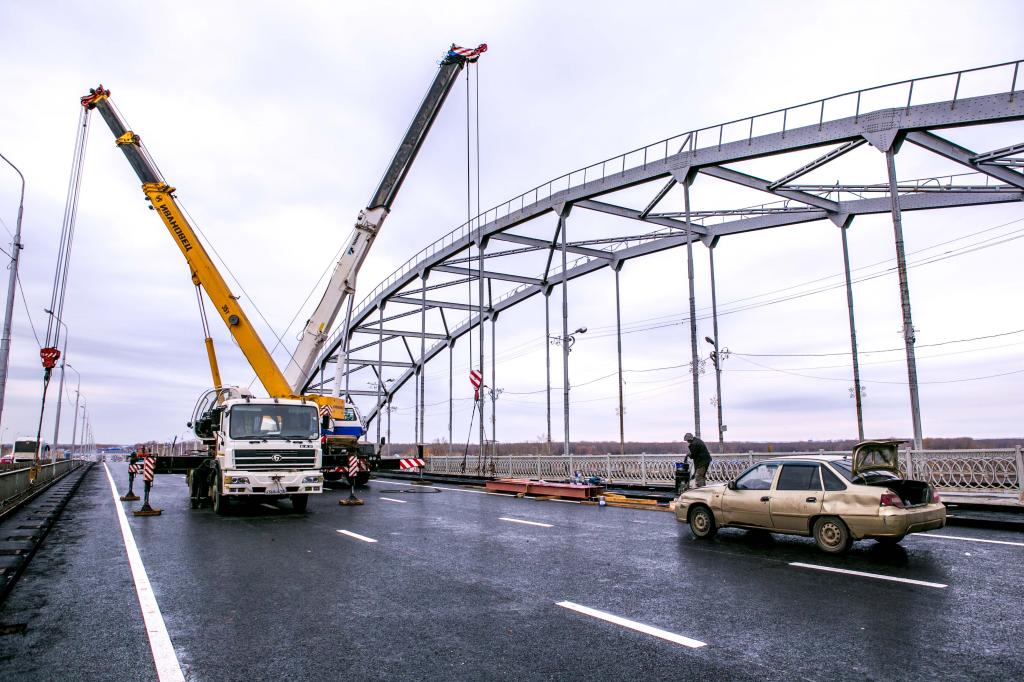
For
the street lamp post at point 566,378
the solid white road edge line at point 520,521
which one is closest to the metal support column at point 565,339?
the street lamp post at point 566,378

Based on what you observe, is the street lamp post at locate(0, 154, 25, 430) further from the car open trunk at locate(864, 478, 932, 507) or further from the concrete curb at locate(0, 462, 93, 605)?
the car open trunk at locate(864, 478, 932, 507)

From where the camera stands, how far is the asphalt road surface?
15.4 feet

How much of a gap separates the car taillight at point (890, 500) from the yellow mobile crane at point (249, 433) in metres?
11.6

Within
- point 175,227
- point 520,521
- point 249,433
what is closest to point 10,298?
point 175,227

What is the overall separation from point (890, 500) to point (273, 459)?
1226 centimetres

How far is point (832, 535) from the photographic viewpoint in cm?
923

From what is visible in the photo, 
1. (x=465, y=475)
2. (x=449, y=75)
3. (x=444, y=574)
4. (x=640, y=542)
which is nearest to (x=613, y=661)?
(x=444, y=574)

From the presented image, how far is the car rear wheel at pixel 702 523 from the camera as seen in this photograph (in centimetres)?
1090

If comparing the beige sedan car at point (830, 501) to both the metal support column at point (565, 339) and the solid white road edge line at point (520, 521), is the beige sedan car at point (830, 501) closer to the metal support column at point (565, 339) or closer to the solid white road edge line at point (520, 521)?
the solid white road edge line at point (520, 521)

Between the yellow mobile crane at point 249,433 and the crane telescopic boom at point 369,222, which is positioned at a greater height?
the crane telescopic boom at point 369,222

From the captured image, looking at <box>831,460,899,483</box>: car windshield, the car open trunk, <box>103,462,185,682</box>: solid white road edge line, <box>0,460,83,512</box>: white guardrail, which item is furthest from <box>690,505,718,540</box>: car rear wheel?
<box>0,460,83,512</box>: white guardrail

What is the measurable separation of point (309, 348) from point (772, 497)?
58.9 ft

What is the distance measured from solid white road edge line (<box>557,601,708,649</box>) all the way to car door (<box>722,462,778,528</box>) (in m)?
4.96

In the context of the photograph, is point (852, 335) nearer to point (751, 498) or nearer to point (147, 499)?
point (751, 498)
